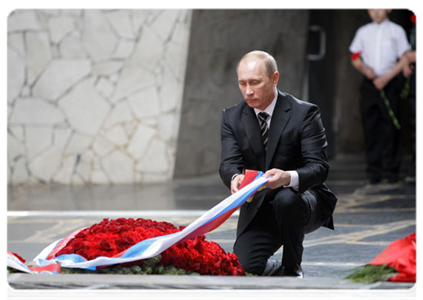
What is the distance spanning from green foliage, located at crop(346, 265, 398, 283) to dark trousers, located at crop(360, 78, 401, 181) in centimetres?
534

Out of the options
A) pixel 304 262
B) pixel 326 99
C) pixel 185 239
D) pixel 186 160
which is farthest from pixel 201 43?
pixel 185 239

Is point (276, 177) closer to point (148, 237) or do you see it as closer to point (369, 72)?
point (148, 237)

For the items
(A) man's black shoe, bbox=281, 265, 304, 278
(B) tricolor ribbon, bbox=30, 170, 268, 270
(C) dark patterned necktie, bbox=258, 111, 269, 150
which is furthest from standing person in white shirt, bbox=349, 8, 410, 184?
(B) tricolor ribbon, bbox=30, 170, 268, 270

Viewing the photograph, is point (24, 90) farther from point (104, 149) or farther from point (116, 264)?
point (116, 264)

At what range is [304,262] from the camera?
4.55 meters

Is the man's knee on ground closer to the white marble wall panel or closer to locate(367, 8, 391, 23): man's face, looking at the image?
locate(367, 8, 391, 23): man's face

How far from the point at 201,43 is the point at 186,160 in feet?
4.49

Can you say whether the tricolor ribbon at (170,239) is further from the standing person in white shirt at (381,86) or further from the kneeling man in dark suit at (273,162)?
the standing person in white shirt at (381,86)

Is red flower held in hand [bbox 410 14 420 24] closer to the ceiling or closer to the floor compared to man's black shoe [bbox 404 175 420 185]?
closer to the ceiling

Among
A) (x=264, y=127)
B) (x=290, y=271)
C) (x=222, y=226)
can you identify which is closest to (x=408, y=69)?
(x=222, y=226)

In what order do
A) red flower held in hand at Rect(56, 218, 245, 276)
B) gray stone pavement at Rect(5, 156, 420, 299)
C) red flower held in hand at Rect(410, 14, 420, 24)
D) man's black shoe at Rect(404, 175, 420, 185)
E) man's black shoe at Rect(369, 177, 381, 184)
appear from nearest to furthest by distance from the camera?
1. gray stone pavement at Rect(5, 156, 420, 299)
2. red flower held in hand at Rect(56, 218, 245, 276)
3. red flower held in hand at Rect(410, 14, 420, 24)
4. man's black shoe at Rect(404, 175, 420, 185)
5. man's black shoe at Rect(369, 177, 381, 184)

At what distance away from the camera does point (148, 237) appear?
3.54 meters

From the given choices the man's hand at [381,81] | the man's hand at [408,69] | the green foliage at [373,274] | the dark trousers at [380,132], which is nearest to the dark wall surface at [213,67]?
the dark trousers at [380,132]

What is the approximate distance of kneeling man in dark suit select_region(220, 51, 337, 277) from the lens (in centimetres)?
375
